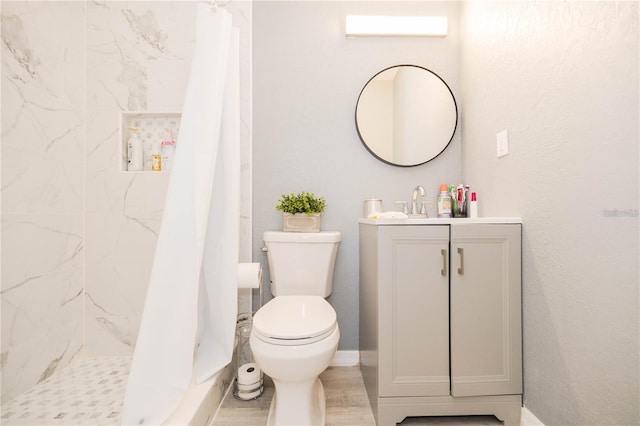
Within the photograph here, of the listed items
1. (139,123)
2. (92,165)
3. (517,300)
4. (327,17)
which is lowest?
(517,300)

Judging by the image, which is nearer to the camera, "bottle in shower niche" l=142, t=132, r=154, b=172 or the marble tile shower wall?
the marble tile shower wall

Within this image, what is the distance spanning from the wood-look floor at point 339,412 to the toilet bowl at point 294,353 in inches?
3.7

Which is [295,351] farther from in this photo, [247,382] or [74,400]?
[74,400]

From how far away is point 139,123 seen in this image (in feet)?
5.84

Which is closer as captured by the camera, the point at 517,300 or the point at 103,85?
the point at 517,300

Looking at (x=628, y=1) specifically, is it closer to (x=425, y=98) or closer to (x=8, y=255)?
(x=425, y=98)

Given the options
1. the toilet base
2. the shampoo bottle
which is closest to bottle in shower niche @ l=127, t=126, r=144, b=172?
the toilet base

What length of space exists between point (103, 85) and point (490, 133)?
2.11m

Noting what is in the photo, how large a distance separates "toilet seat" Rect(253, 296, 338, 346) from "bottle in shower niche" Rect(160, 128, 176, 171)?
1012mm

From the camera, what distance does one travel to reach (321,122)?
1853 millimetres

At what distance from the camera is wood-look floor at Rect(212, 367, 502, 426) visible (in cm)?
131

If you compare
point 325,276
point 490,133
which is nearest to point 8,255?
point 325,276

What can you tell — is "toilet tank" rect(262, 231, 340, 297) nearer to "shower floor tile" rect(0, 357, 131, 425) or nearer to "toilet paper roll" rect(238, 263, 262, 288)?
"toilet paper roll" rect(238, 263, 262, 288)

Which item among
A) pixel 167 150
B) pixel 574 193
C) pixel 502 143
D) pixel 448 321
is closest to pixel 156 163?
pixel 167 150
